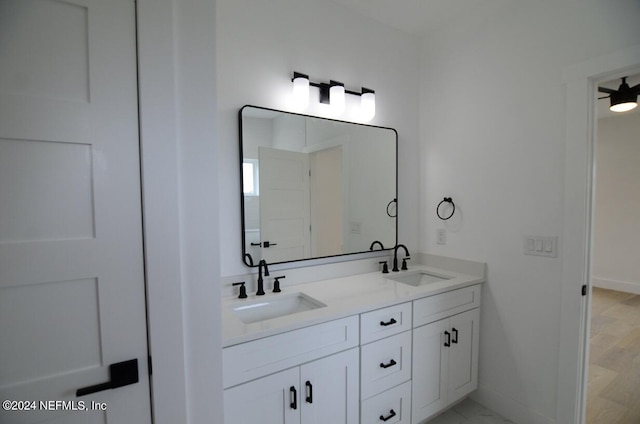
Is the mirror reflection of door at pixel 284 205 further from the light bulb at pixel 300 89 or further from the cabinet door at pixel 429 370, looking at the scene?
the cabinet door at pixel 429 370

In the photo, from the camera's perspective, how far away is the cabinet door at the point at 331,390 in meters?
1.38

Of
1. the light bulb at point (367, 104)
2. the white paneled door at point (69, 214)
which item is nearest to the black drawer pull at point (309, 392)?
the white paneled door at point (69, 214)

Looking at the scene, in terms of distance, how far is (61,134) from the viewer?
880 millimetres

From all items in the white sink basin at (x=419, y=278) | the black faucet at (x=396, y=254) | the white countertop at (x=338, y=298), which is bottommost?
the white sink basin at (x=419, y=278)

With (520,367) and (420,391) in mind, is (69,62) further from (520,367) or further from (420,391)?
(520,367)

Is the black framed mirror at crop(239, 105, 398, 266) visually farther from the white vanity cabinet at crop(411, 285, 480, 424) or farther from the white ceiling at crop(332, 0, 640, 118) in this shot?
the white ceiling at crop(332, 0, 640, 118)

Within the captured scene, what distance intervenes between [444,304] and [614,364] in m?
1.98

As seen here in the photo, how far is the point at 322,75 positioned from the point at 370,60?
0.46 m

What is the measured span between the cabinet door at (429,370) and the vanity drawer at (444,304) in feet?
0.16

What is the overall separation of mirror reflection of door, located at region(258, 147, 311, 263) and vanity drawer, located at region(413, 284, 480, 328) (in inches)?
29.8

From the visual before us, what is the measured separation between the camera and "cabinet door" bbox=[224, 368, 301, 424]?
1208mm

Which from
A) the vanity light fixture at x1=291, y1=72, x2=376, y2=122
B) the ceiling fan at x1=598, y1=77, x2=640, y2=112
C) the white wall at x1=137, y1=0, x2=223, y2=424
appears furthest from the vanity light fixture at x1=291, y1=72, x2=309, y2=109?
the ceiling fan at x1=598, y1=77, x2=640, y2=112

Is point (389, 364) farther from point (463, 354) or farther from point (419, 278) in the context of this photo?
point (419, 278)

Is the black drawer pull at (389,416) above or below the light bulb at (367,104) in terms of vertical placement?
below
